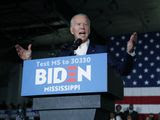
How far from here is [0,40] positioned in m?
10.5

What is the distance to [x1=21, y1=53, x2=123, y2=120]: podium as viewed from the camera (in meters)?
1.24

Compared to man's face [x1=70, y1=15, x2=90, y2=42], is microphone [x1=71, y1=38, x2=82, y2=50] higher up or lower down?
lower down

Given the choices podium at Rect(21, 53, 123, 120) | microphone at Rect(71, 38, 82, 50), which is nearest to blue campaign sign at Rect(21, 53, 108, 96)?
podium at Rect(21, 53, 123, 120)

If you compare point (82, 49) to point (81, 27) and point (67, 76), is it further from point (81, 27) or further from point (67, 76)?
point (67, 76)

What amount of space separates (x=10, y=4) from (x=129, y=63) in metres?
6.94

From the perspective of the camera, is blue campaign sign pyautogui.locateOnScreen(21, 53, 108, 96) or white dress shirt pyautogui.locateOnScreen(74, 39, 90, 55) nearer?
blue campaign sign pyautogui.locateOnScreen(21, 53, 108, 96)

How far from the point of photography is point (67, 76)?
1.28 metres

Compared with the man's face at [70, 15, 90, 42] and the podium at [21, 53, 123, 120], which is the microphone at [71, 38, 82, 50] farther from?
the podium at [21, 53, 123, 120]

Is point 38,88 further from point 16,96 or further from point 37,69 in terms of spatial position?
point 16,96

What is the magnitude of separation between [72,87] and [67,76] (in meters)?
0.05

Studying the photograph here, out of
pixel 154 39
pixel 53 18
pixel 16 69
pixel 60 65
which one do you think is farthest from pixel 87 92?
pixel 16 69

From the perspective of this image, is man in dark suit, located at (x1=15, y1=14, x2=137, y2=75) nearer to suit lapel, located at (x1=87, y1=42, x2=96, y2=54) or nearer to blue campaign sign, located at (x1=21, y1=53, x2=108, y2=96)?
suit lapel, located at (x1=87, y1=42, x2=96, y2=54)

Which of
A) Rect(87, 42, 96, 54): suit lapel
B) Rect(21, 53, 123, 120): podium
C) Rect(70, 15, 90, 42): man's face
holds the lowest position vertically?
Rect(21, 53, 123, 120): podium

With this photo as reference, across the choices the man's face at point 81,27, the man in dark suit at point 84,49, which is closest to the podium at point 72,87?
the man in dark suit at point 84,49
